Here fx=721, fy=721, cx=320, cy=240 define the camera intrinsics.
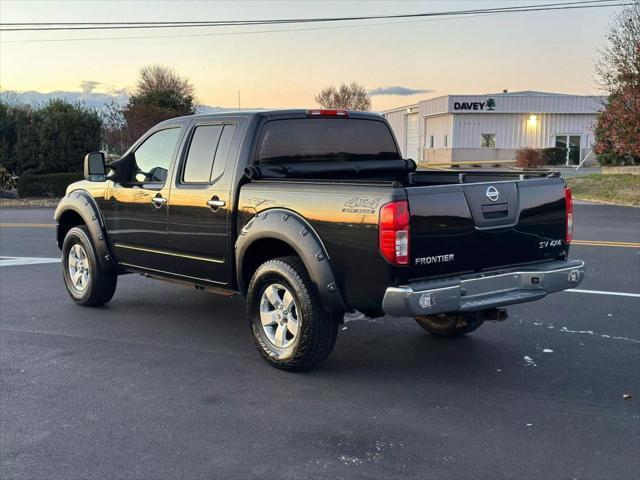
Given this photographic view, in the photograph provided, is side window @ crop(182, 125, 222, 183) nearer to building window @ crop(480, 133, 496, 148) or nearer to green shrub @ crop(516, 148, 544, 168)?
green shrub @ crop(516, 148, 544, 168)

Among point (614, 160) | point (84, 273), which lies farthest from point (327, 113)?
point (614, 160)

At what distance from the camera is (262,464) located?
13.1 feet

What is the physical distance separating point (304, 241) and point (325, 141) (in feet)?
5.07

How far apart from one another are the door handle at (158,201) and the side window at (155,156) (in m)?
0.16

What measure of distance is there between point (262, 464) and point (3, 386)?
2435 mm

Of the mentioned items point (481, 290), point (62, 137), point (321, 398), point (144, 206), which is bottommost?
point (321, 398)

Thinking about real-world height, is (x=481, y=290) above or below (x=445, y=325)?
above

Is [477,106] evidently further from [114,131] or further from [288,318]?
[288,318]

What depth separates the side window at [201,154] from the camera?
20.5 feet

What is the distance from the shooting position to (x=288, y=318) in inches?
218

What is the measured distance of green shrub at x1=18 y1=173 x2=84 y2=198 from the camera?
25312mm

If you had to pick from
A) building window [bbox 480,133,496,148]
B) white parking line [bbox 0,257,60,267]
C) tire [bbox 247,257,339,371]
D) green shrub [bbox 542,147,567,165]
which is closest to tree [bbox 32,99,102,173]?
white parking line [bbox 0,257,60,267]

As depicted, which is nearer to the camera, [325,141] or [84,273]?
[325,141]

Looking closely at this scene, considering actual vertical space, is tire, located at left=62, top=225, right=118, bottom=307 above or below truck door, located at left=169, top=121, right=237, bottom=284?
below
